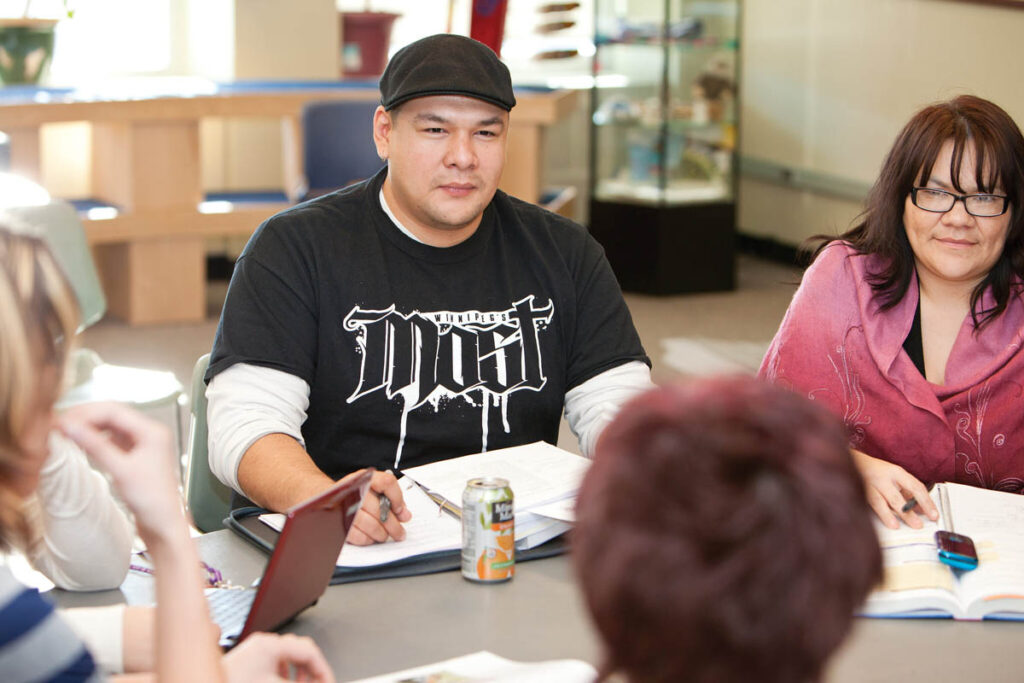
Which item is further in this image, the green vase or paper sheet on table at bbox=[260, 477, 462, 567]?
the green vase

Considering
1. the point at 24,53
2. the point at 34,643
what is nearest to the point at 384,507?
the point at 34,643

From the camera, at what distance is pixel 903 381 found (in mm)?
1976

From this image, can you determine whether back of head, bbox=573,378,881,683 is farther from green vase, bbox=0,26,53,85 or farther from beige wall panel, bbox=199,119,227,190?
beige wall panel, bbox=199,119,227,190

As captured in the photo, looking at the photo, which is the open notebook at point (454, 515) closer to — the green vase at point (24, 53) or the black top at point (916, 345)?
the black top at point (916, 345)

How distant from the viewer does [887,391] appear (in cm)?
199

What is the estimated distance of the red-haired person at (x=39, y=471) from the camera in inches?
35.5

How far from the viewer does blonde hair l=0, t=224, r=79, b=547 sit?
2.92 ft

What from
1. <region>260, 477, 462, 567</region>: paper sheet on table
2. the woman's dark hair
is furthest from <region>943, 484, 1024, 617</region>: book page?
<region>260, 477, 462, 567</region>: paper sheet on table

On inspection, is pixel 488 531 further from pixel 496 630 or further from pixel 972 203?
pixel 972 203

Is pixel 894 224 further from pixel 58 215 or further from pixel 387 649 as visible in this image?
pixel 58 215

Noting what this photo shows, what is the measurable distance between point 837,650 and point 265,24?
607 cm

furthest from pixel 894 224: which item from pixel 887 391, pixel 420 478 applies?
pixel 420 478

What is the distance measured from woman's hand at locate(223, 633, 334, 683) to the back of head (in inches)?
19.9

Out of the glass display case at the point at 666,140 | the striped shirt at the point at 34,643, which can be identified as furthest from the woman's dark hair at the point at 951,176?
the glass display case at the point at 666,140
